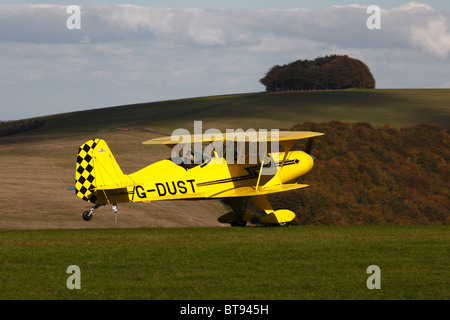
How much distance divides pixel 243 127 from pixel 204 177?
39204 mm

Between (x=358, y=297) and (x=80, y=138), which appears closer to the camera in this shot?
(x=358, y=297)

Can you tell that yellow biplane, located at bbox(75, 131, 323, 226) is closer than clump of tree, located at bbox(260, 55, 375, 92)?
Yes

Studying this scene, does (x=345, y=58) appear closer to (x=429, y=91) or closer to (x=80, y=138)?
(x=429, y=91)

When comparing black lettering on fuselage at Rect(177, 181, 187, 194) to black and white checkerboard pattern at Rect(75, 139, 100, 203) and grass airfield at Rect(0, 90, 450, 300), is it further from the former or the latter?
black and white checkerboard pattern at Rect(75, 139, 100, 203)

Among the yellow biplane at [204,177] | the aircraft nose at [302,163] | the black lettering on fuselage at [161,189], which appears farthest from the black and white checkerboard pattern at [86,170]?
the aircraft nose at [302,163]

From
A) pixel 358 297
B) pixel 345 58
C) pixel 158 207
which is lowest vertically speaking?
pixel 158 207

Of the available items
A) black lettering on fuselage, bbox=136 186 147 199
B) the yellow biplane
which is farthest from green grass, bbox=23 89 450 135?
black lettering on fuselage, bbox=136 186 147 199

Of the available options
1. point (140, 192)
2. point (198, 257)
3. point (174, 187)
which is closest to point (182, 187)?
point (174, 187)

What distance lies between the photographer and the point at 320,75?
8669cm

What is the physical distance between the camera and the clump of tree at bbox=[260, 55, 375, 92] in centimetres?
8681

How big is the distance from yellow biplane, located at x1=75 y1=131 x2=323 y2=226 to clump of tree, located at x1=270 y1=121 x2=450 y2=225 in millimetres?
15338

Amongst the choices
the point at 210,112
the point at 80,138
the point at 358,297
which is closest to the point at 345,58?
the point at 210,112
